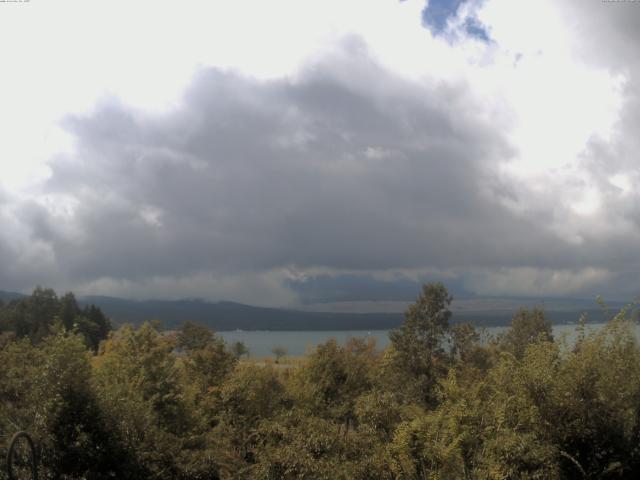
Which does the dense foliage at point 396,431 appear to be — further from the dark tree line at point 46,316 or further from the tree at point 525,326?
the dark tree line at point 46,316

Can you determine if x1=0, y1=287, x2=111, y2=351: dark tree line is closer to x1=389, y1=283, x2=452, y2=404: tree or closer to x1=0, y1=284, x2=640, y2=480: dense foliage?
x1=389, y1=283, x2=452, y2=404: tree

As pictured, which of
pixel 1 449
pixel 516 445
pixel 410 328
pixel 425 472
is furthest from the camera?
pixel 410 328

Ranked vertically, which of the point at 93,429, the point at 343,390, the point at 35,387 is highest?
the point at 35,387

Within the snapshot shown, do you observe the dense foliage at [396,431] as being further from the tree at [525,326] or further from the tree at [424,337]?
the tree at [525,326]

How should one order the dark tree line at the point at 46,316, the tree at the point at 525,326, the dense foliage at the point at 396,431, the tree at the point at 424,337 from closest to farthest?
1. the dense foliage at the point at 396,431
2. the tree at the point at 424,337
3. the tree at the point at 525,326
4. the dark tree line at the point at 46,316

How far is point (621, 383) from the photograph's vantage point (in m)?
15.1

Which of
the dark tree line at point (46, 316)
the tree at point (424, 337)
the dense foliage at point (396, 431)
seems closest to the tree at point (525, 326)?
the tree at point (424, 337)

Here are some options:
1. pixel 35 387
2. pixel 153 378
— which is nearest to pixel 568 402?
pixel 35 387

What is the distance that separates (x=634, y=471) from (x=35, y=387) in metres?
16.5

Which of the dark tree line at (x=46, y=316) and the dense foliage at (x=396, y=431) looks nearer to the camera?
the dense foliage at (x=396, y=431)

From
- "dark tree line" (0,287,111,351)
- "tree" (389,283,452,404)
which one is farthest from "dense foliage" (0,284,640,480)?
"dark tree line" (0,287,111,351)

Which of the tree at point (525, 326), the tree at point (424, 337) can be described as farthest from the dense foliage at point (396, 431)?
the tree at point (525, 326)

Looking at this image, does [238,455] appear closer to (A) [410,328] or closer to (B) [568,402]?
(B) [568,402]

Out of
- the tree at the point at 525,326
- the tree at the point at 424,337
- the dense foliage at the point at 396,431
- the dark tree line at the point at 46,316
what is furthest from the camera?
the dark tree line at the point at 46,316
